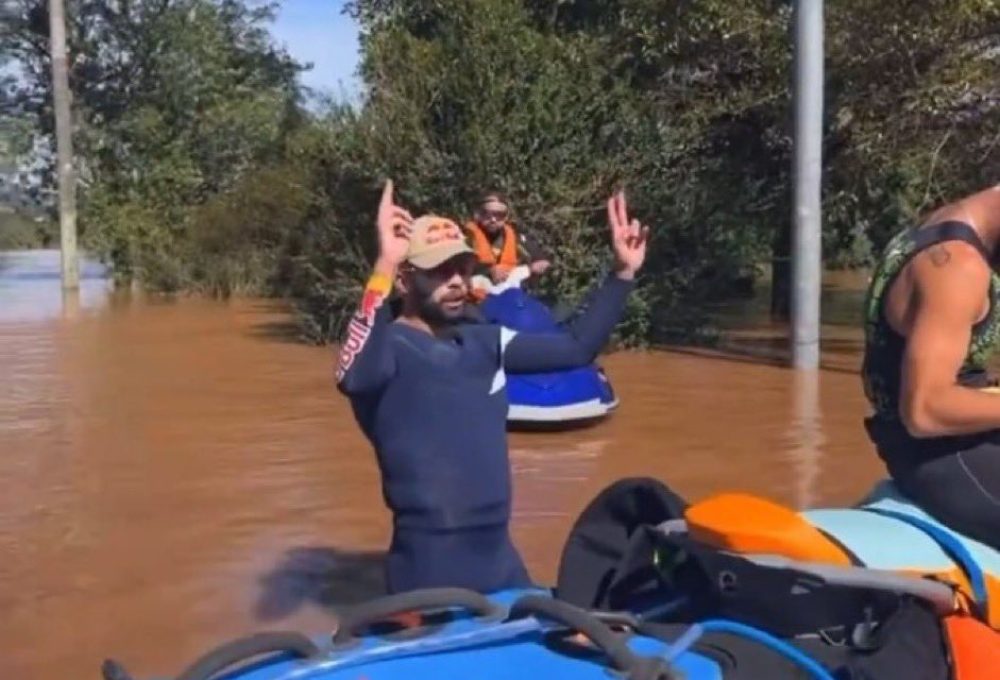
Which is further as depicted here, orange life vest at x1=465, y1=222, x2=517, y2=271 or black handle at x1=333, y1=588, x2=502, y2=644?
orange life vest at x1=465, y1=222, x2=517, y2=271

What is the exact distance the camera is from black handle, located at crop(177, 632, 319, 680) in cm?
293

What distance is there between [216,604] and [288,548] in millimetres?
1109

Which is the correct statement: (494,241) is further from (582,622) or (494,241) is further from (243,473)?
(582,622)

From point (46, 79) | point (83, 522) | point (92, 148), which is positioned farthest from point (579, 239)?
point (46, 79)

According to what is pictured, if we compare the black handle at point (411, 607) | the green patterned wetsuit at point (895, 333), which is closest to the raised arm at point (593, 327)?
the green patterned wetsuit at point (895, 333)

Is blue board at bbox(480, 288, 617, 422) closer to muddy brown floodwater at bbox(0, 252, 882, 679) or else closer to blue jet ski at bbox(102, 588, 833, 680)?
muddy brown floodwater at bbox(0, 252, 882, 679)

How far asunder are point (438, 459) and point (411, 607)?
1377mm

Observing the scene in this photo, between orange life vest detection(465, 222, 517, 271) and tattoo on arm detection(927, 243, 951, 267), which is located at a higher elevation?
tattoo on arm detection(927, 243, 951, 267)

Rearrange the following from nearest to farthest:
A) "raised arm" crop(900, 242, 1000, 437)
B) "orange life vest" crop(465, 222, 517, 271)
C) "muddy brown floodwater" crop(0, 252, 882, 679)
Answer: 1. "raised arm" crop(900, 242, 1000, 437)
2. "muddy brown floodwater" crop(0, 252, 882, 679)
3. "orange life vest" crop(465, 222, 517, 271)

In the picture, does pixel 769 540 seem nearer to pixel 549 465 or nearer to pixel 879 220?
pixel 549 465

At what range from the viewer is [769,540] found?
3.26 meters

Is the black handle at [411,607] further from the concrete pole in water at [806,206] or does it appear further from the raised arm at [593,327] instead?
the concrete pole in water at [806,206]

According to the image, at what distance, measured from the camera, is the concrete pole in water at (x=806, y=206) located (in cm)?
1538

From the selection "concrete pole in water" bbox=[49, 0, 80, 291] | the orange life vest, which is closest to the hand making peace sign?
the orange life vest
